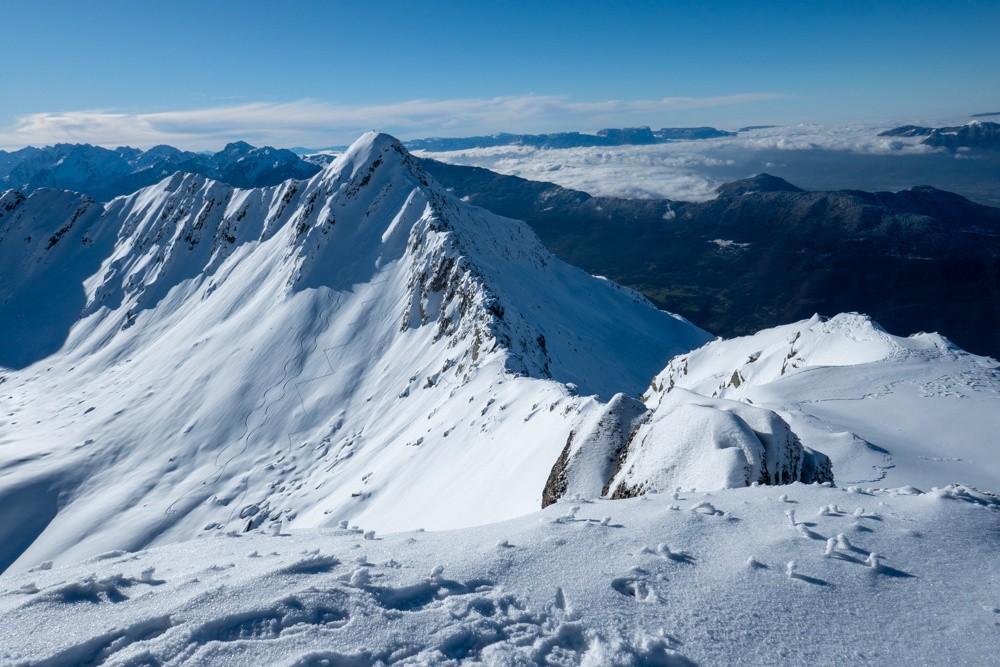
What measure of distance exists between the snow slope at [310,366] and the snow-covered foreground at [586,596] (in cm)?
922

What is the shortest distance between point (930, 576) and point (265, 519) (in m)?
39.2

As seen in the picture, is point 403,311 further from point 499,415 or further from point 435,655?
point 435,655

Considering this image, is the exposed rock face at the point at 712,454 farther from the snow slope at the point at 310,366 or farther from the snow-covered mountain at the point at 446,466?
the snow slope at the point at 310,366

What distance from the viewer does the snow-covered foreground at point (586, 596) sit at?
19.2ft

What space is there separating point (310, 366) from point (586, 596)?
171 ft

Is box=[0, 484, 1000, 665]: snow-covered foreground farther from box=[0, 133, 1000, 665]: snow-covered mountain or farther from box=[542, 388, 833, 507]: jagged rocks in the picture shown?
box=[542, 388, 833, 507]: jagged rocks

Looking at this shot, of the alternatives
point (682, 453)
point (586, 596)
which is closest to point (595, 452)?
point (682, 453)

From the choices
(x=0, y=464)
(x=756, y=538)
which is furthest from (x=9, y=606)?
(x=0, y=464)

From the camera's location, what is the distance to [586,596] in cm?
670

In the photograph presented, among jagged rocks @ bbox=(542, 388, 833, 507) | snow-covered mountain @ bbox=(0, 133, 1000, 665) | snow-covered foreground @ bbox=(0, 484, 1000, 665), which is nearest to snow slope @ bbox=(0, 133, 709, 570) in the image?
snow-covered mountain @ bbox=(0, 133, 1000, 665)

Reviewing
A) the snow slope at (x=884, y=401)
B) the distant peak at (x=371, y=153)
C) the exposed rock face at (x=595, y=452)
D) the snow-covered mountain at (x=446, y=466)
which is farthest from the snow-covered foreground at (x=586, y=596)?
the distant peak at (x=371, y=153)

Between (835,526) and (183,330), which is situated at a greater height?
(835,526)

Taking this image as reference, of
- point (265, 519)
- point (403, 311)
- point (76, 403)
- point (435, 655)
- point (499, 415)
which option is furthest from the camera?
point (76, 403)

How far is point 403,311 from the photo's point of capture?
56.6 metres
